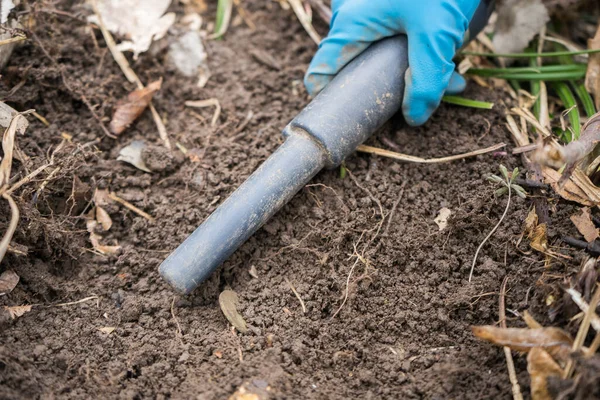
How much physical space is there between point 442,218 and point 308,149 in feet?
1.89

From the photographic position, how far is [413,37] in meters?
2.12

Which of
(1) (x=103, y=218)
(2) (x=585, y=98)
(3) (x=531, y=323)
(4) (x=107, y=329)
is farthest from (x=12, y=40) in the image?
(2) (x=585, y=98)

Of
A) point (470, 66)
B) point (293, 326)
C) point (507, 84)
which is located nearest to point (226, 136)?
point (293, 326)

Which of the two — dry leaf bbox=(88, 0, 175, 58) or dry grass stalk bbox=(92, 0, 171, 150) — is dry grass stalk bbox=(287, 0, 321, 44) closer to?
dry leaf bbox=(88, 0, 175, 58)

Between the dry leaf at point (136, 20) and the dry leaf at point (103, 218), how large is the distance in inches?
30.7

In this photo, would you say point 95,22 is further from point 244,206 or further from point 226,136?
point 244,206

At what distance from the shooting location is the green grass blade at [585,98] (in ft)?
7.62

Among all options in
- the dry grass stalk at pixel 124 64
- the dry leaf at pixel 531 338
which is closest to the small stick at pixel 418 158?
the dry leaf at pixel 531 338

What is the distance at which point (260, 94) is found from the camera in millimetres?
2531

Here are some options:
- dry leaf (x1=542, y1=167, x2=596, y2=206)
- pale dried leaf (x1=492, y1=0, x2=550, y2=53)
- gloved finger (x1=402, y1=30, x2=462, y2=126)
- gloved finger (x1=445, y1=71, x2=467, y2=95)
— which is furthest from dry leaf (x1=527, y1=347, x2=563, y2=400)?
pale dried leaf (x1=492, y1=0, x2=550, y2=53)

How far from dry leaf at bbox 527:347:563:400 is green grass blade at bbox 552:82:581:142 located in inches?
35.7

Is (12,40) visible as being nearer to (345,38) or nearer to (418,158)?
(345,38)

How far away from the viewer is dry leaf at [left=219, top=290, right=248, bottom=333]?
1.88 metres

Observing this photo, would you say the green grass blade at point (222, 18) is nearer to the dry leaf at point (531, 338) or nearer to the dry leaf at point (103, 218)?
the dry leaf at point (103, 218)
